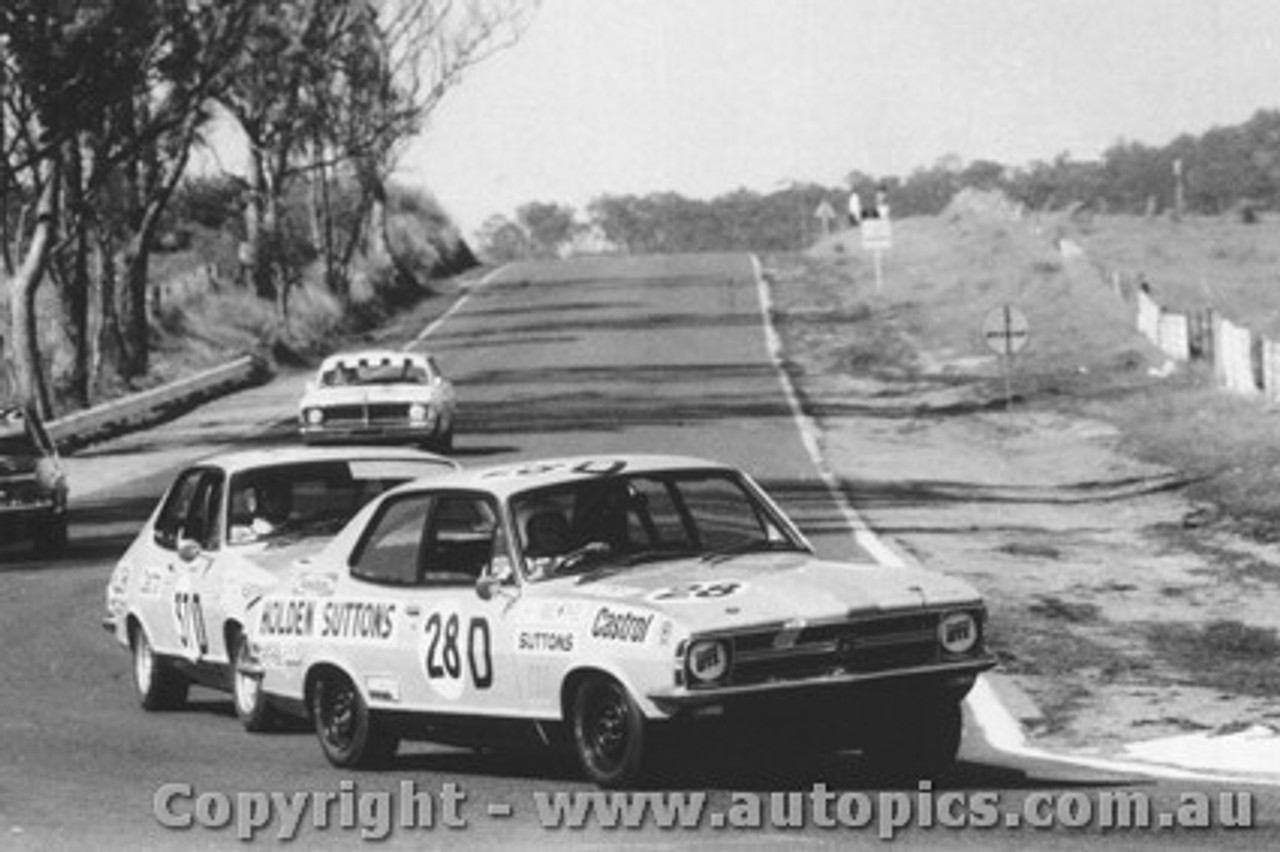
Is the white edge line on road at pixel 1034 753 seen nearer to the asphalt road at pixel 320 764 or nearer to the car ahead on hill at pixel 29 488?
the asphalt road at pixel 320 764

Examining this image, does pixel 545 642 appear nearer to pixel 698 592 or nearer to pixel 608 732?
pixel 608 732

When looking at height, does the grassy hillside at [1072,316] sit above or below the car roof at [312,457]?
below

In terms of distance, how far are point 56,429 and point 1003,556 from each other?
68.2 feet

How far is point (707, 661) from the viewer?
10.4m

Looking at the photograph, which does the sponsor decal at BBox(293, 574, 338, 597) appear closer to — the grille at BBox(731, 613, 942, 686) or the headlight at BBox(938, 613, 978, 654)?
the grille at BBox(731, 613, 942, 686)

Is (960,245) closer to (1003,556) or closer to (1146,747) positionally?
(1003,556)

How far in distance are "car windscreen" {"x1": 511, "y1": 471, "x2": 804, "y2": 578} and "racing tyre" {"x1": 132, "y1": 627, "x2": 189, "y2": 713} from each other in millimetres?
4049

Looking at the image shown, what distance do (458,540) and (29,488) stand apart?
13.8m

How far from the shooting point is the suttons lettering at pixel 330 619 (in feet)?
40.3

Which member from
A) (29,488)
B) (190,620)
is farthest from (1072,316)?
(190,620)

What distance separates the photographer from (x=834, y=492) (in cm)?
2980

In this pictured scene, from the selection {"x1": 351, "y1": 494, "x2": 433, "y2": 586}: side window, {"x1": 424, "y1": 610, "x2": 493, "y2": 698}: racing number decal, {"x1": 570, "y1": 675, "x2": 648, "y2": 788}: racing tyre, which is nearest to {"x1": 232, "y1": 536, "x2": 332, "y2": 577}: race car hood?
{"x1": 351, "y1": 494, "x2": 433, "y2": 586}: side window

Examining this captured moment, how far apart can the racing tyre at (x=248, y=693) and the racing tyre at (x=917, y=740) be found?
145 inches

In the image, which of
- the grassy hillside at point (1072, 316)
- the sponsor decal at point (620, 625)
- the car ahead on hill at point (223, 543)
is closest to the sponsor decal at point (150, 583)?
the car ahead on hill at point (223, 543)
